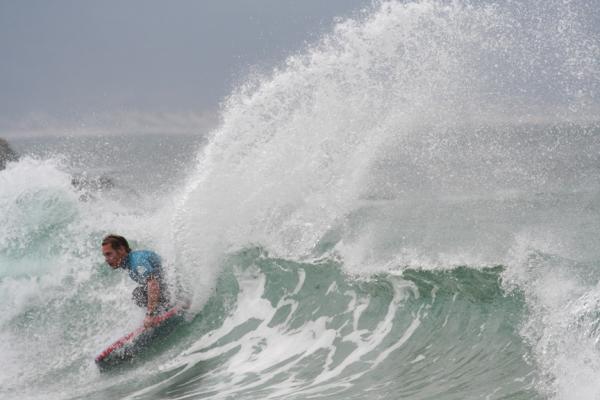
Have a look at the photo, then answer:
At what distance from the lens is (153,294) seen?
8.10m

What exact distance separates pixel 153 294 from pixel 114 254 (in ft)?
2.29

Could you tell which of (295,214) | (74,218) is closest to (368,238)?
(295,214)

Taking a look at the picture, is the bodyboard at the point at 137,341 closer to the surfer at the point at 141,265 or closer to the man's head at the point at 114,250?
the surfer at the point at 141,265

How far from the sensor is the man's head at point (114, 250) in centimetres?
802

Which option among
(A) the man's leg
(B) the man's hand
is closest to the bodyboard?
(B) the man's hand

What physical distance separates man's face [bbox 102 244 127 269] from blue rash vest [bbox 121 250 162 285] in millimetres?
65

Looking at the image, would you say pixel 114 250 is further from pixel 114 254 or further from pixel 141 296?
pixel 141 296

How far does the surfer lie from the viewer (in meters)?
8.05

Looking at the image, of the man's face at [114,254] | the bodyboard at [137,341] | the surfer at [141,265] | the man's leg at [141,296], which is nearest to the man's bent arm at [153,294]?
the surfer at [141,265]

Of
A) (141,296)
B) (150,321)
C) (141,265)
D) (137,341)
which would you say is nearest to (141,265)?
(141,265)

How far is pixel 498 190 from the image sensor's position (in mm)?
24266

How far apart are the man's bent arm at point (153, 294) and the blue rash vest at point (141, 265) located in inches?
3.2

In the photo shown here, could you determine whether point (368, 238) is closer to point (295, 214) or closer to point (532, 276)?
point (295, 214)

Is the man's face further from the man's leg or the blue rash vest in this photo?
the man's leg
